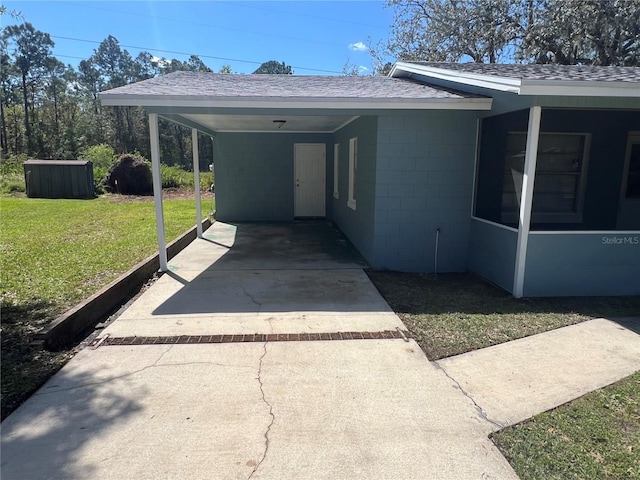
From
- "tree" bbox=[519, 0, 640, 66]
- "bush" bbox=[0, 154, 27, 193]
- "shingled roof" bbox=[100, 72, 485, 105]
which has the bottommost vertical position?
"bush" bbox=[0, 154, 27, 193]

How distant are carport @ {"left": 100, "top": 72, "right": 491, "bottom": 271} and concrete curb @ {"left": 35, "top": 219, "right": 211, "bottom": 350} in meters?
0.43

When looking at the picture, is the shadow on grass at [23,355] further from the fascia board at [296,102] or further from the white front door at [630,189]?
the white front door at [630,189]

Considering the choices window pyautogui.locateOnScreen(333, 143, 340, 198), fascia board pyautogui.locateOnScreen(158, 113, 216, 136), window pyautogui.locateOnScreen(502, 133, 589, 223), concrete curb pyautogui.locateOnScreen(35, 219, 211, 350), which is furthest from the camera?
window pyautogui.locateOnScreen(333, 143, 340, 198)

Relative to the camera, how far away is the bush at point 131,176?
17.7 m

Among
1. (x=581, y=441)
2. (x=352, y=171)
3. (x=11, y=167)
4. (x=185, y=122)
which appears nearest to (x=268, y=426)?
(x=581, y=441)

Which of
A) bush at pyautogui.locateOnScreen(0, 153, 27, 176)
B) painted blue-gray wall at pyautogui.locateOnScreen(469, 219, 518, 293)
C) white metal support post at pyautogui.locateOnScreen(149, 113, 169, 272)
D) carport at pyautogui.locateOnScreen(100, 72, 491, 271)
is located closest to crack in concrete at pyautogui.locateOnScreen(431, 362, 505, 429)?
painted blue-gray wall at pyautogui.locateOnScreen(469, 219, 518, 293)

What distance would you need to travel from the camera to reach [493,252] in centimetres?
597

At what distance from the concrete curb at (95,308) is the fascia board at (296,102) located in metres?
2.34

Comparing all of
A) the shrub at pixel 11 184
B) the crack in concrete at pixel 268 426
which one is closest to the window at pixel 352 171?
the crack in concrete at pixel 268 426

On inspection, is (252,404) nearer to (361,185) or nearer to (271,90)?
(271,90)

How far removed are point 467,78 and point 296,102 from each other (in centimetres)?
242

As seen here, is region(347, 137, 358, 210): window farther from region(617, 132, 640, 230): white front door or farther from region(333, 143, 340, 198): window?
region(617, 132, 640, 230): white front door

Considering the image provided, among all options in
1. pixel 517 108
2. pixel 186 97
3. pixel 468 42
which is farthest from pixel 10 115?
pixel 517 108

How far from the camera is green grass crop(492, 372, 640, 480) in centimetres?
230
